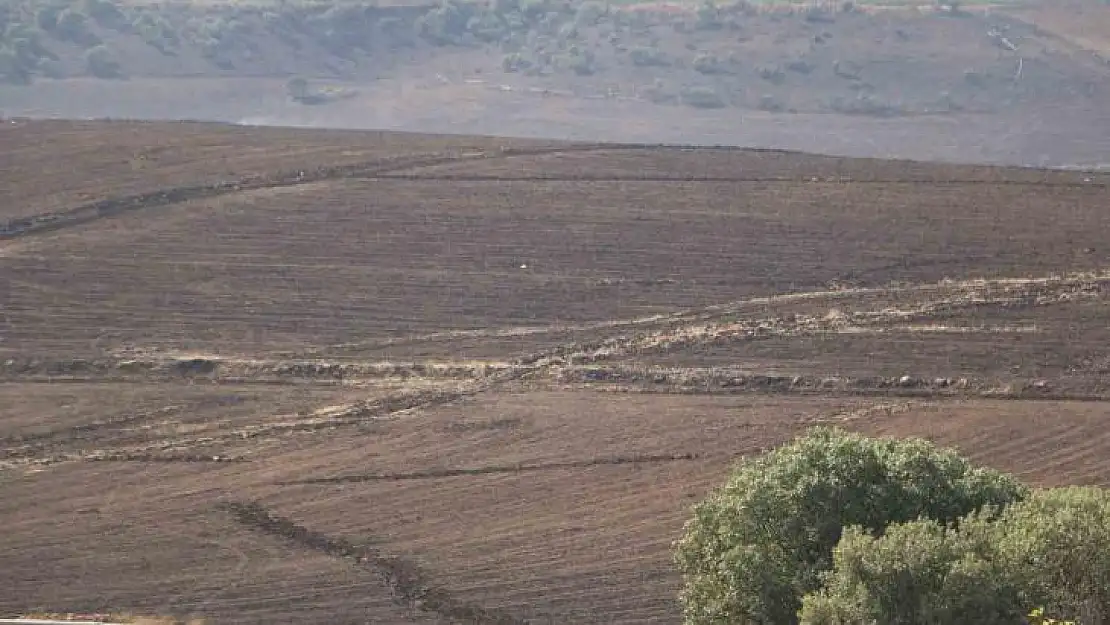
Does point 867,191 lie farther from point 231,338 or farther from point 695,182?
point 231,338

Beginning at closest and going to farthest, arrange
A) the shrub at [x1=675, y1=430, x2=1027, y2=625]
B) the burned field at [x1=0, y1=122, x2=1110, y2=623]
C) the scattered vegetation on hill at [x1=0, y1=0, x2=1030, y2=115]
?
the shrub at [x1=675, y1=430, x2=1027, y2=625]
the burned field at [x1=0, y1=122, x2=1110, y2=623]
the scattered vegetation on hill at [x1=0, y1=0, x2=1030, y2=115]

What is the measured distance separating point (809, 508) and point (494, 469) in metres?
11.2

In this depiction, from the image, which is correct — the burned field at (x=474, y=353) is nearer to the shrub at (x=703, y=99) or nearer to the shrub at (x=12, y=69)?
the shrub at (x=703, y=99)

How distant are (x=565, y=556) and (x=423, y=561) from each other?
2.02m

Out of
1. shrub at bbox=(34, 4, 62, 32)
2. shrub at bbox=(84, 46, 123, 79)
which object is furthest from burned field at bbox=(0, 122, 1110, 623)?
shrub at bbox=(34, 4, 62, 32)

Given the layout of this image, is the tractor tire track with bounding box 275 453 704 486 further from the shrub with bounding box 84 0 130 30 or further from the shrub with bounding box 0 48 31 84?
the shrub with bounding box 84 0 130 30

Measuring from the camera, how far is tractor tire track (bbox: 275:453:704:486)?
89.5 feet

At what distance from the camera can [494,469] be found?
27531mm

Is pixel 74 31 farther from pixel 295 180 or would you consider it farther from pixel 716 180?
pixel 716 180

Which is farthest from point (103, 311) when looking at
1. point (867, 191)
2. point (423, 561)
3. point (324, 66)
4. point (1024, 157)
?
point (324, 66)

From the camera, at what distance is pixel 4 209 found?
42.2 meters

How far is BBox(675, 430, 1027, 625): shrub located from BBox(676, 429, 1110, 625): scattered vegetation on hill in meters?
0.01

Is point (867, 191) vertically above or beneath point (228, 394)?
above

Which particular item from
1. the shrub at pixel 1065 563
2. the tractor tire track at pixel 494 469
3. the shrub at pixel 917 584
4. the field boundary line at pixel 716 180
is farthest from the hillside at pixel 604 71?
the shrub at pixel 917 584
